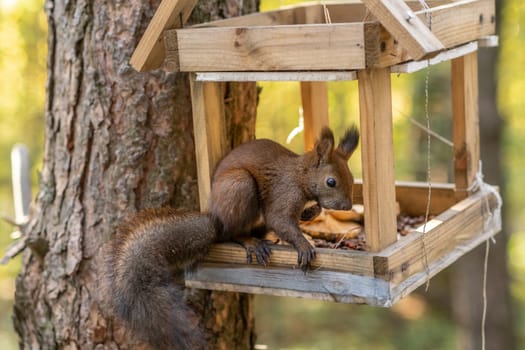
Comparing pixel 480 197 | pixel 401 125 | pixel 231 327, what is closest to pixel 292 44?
pixel 480 197

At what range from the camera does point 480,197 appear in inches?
103

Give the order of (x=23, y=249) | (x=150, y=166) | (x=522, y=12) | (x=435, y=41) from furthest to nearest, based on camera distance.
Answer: (x=522, y=12)
(x=23, y=249)
(x=150, y=166)
(x=435, y=41)

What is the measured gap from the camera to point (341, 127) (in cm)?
651

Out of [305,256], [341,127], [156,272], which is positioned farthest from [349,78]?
[341,127]

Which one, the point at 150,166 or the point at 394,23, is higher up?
the point at 394,23

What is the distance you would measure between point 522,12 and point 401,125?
1364mm

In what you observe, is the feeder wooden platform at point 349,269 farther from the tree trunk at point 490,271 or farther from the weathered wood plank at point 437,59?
the tree trunk at point 490,271

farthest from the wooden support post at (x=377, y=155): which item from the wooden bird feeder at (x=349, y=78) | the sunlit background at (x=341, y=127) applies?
the sunlit background at (x=341, y=127)

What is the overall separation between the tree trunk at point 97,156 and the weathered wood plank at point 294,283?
0.40 meters

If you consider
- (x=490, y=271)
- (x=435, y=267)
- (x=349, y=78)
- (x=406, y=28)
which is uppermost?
(x=406, y=28)

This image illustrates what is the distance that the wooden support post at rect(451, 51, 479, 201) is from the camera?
257 centimetres

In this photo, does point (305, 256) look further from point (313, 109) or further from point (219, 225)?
point (313, 109)

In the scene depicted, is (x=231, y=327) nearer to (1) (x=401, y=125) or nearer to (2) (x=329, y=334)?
(1) (x=401, y=125)

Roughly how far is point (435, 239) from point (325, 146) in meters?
0.41
